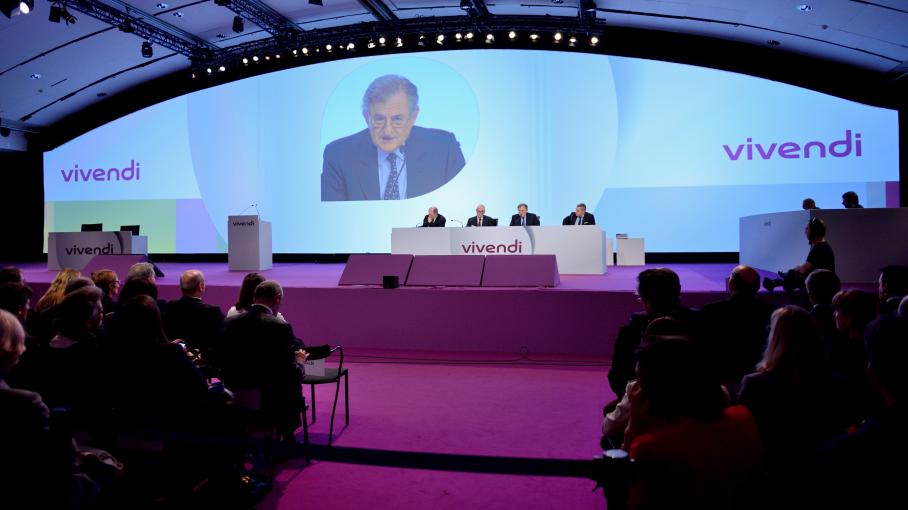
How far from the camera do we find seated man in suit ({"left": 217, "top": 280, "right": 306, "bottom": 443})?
9.79 ft

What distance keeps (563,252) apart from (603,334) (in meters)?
3.67

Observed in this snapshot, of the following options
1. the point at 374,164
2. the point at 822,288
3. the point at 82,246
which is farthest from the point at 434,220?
the point at 822,288

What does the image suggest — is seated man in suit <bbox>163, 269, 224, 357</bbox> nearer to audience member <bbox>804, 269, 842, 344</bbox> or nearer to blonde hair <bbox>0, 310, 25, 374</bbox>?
blonde hair <bbox>0, 310, 25, 374</bbox>

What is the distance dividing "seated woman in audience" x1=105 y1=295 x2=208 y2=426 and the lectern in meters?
8.63

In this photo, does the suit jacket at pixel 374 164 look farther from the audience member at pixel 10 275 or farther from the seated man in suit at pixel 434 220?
the audience member at pixel 10 275

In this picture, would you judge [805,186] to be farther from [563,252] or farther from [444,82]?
[444,82]

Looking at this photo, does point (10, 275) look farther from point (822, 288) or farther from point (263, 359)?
point (822, 288)

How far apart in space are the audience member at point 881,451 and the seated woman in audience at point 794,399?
0.36 m

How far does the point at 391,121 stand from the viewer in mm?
11375

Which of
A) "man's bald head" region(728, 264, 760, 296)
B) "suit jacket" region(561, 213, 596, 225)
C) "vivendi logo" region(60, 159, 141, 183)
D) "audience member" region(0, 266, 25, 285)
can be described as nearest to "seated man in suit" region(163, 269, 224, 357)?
"audience member" region(0, 266, 25, 285)

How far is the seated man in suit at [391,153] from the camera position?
1127 cm

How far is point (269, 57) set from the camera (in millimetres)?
11492

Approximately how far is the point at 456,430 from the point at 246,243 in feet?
26.2

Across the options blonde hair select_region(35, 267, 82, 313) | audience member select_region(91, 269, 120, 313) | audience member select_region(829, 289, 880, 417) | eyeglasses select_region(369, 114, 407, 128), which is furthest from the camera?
eyeglasses select_region(369, 114, 407, 128)
